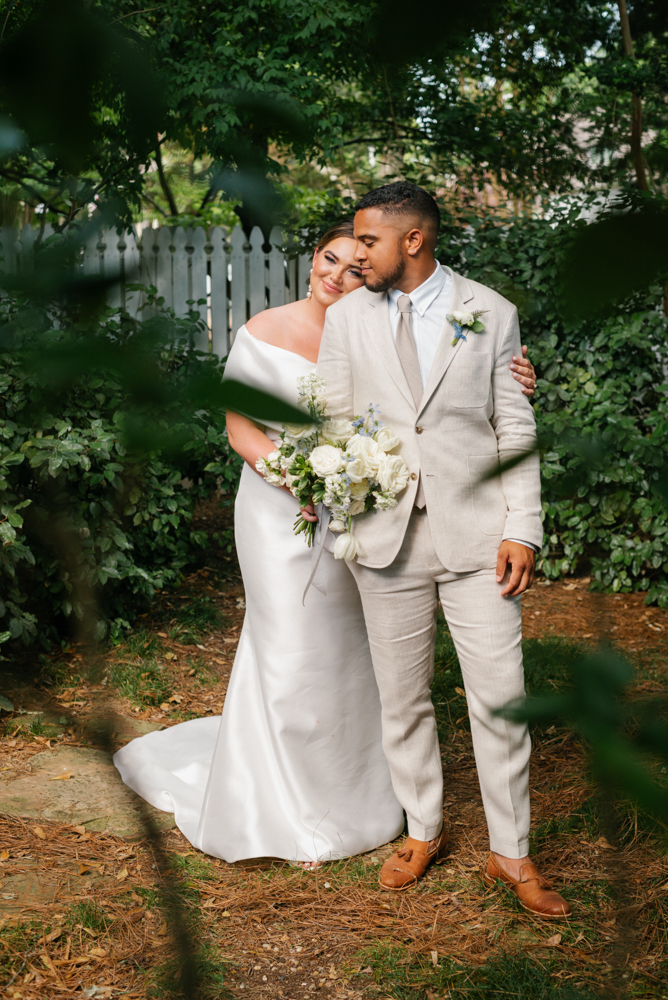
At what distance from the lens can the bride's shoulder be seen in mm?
2576

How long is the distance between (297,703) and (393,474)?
2.84 feet

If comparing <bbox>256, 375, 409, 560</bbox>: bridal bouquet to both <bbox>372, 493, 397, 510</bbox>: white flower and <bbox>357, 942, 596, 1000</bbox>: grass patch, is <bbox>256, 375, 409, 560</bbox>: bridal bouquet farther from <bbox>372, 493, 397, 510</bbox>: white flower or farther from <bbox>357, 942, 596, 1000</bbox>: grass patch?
<bbox>357, 942, 596, 1000</bbox>: grass patch

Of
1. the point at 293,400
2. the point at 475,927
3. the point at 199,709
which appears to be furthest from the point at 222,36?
the point at 199,709

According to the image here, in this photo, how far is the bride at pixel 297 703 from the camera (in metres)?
2.61

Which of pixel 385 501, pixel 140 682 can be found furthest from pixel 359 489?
pixel 140 682

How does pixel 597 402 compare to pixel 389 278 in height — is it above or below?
below

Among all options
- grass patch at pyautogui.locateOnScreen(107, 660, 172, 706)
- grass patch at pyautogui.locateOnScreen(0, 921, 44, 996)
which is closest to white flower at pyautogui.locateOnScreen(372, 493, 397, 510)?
grass patch at pyautogui.locateOnScreen(0, 921, 44, 996)

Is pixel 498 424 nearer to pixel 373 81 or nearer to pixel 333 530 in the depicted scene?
pixel 333 530

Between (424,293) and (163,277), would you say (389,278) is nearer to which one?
(424,293)

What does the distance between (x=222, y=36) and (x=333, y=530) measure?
1.72 m

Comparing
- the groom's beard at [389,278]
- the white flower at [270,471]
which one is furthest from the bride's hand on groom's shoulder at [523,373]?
the white flower at [270,471]

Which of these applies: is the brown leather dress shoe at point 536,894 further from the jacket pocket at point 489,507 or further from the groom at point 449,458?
the jacket pocket at point 489,507

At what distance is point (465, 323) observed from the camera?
2111 millimetres

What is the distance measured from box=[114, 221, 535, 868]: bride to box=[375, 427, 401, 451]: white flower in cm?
44
